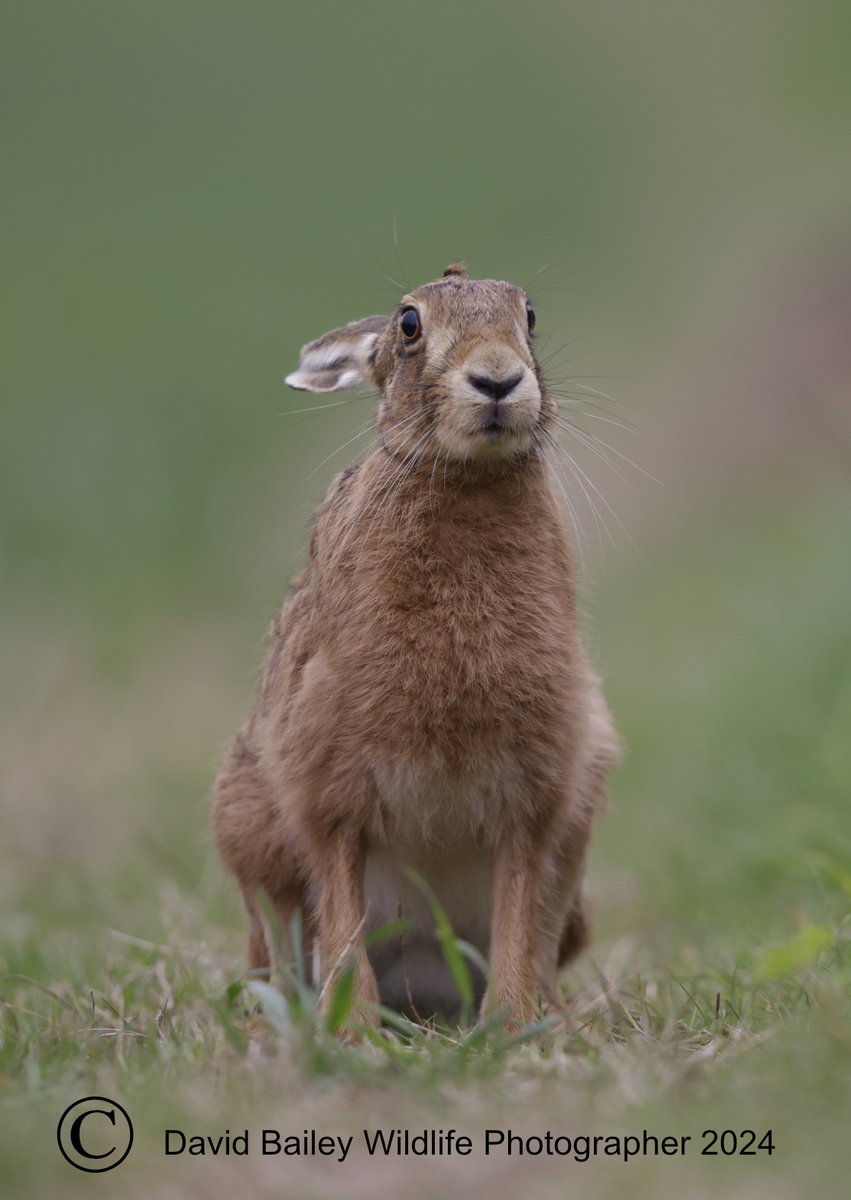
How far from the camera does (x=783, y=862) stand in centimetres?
648

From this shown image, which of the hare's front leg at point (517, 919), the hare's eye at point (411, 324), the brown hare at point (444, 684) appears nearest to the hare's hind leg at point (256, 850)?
the brown hare at point (444, 684)

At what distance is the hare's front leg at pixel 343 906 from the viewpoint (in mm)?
4730

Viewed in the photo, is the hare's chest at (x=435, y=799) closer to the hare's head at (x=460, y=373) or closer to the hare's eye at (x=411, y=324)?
the hare's head at (x=460, y=373)

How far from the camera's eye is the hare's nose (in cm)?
459

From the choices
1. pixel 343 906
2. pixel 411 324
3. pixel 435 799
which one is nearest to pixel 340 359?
pixel 411 324

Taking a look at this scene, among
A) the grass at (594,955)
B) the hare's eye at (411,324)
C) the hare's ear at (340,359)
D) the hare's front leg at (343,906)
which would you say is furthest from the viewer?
the hare's ear at (340,359)

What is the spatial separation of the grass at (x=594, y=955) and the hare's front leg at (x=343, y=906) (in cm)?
22

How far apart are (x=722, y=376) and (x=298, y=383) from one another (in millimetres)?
12073

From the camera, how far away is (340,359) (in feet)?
17.8

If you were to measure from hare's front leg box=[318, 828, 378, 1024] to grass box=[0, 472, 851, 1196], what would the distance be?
8.6 inches

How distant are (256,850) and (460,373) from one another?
63.2 inches

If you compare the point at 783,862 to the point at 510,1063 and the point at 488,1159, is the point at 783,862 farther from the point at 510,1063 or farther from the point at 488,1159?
the point at 488,1159

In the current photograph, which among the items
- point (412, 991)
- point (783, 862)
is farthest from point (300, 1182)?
point (783, 862)

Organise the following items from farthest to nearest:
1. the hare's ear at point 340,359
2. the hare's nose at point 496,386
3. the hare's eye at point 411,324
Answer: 1. the hare's ear at point 340,359
2. the hare's eye at point 411,324
3. the hare's nose at point 496,386
